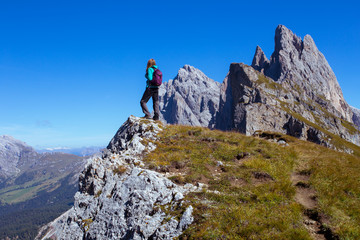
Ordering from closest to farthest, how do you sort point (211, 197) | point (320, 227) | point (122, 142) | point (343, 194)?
1. point (320, 227)
2. point (211, 197)
3. point (343, 194)
4. point (122, 142)

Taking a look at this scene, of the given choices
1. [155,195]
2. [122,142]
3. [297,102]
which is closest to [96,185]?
[155,195]

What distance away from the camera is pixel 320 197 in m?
10.7

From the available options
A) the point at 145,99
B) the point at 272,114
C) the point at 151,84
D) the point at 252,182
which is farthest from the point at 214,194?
the point at 272,114

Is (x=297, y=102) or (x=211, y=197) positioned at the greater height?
(x=297, y=102)

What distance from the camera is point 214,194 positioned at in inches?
408

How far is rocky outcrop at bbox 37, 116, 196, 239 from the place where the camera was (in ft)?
29.0

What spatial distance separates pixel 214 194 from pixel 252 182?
10.3ft

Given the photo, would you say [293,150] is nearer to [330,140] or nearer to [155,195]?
[155,195]

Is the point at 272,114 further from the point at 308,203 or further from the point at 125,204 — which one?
the point at 125,204

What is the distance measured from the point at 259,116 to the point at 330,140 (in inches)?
1878

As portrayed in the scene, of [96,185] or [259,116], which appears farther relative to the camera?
[259,116]

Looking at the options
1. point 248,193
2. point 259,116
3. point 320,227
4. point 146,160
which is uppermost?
point 259,116

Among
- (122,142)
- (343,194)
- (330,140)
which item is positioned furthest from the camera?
(330,140)

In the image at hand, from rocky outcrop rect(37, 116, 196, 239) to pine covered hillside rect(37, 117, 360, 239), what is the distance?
46mm
